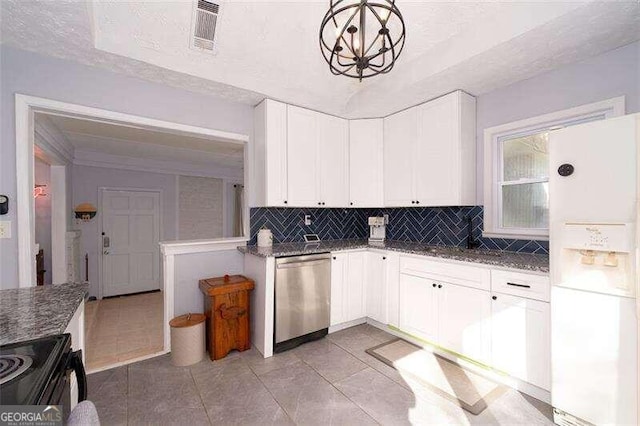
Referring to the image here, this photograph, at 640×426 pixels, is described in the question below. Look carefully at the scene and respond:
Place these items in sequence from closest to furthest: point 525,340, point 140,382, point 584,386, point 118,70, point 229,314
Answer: point 584,386, point 525,340, point 140,382, point 118,70, point 229,314

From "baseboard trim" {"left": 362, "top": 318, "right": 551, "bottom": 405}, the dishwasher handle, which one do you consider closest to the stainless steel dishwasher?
the dishwasher handle

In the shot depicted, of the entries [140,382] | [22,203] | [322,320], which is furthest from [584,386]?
[22,203]

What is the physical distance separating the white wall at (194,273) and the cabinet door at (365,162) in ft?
5.42

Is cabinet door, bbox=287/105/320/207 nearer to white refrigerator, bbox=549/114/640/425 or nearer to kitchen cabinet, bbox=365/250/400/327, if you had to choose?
kitchen cabinet, bbox=365/250/400/327

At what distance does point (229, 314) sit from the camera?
258cm

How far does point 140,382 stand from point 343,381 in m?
1.58

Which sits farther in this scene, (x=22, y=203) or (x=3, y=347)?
(x=22, y=203)

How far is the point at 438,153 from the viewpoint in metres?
2.91

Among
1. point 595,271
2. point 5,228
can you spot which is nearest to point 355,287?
point 595,271

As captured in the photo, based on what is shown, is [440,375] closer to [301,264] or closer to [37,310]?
[301,264]

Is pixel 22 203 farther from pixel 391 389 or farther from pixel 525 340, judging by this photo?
pixel 525 340

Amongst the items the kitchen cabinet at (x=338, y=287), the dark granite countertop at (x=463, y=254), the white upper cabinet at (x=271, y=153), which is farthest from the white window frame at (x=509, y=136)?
the white upper cabinet at (x=271, y=153)

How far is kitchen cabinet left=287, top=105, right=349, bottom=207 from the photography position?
3.10 meters

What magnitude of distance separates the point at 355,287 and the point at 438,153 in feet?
5.51
